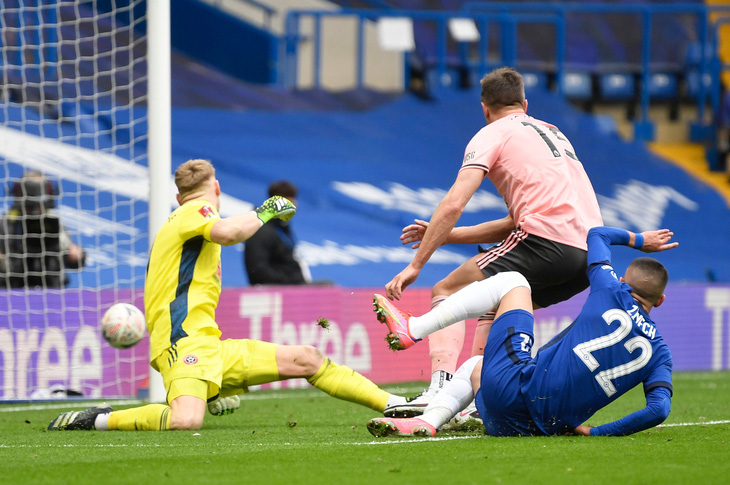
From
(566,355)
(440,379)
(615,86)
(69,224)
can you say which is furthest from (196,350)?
(615,86)

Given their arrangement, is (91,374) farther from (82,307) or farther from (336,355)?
(336,355)

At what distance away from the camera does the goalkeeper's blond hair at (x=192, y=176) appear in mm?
5707

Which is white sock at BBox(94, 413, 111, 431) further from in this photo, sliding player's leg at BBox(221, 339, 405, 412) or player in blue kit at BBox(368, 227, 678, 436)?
player in blue kit at BBox(368, 227, 678, 436)

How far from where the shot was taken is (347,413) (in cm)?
678

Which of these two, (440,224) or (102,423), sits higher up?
(440,224)

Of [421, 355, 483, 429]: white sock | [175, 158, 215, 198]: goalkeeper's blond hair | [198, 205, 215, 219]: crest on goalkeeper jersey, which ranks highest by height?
[175, 158, 215, 198]: goalkeeper's blond hair

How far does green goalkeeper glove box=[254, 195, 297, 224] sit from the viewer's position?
5.41 m

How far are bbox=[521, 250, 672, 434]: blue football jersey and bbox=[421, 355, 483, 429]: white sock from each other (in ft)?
1.46

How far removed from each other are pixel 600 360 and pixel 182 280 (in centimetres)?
236

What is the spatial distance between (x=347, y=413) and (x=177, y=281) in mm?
1729

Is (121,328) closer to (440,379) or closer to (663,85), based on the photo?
(440,379)

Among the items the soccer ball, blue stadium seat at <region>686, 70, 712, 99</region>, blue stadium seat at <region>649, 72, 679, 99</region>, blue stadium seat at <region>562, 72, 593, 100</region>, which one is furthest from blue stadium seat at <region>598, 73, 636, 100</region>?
the soccer ball

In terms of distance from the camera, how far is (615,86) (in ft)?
55.2

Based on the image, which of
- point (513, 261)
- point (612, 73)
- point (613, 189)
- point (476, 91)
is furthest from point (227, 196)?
point (513, 261)
